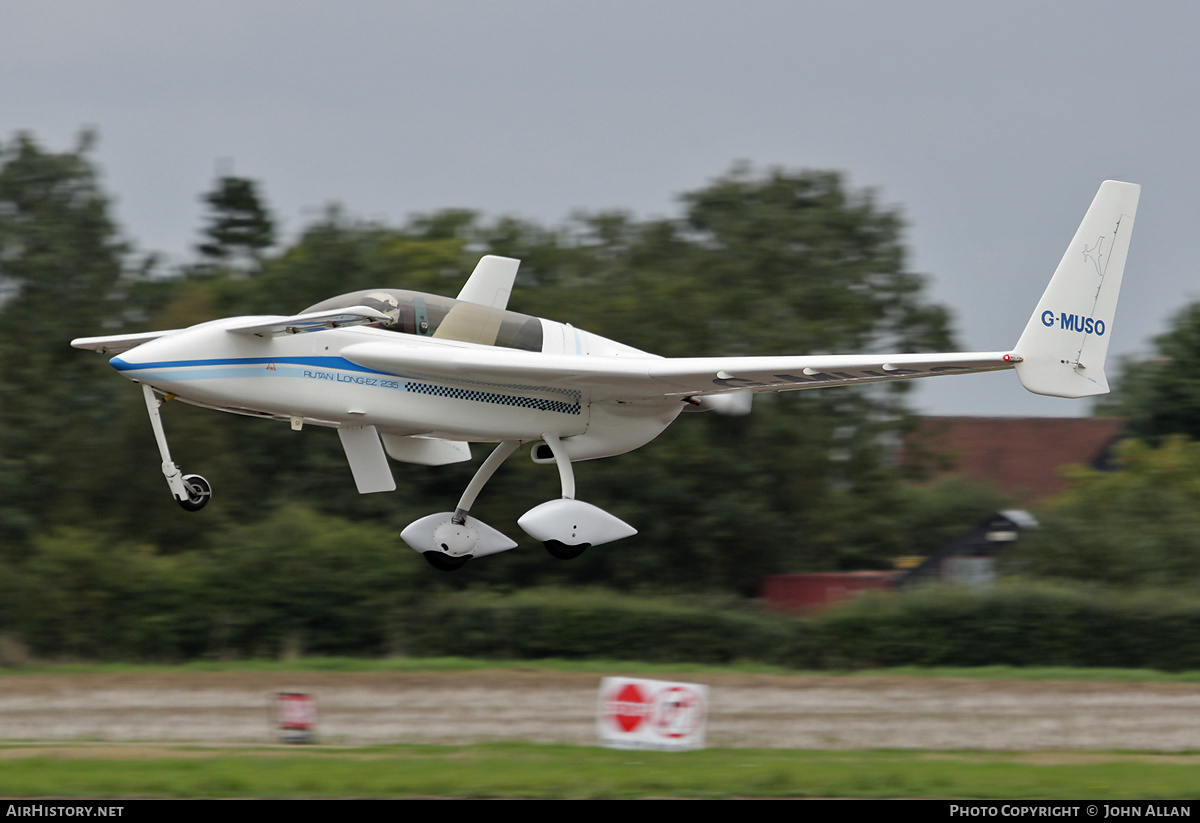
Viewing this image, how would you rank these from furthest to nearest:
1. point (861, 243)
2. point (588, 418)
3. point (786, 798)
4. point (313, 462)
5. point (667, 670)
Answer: point (861, 243) < point (313, 462) < point (667, 670) < point (588, 418) < point (786, 798)

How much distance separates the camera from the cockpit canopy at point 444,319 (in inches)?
642

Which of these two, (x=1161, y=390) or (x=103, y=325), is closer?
(x=103, y=325)

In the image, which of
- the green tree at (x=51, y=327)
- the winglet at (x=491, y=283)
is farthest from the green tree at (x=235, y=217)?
the winglet at (x=491, y=283)

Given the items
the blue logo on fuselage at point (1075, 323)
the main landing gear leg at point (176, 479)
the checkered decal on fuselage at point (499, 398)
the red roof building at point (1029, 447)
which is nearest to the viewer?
the main landing gear leg at point (176, 479)

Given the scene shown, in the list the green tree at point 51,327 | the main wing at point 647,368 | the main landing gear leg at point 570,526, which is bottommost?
the main landing gear leg at point 570,526

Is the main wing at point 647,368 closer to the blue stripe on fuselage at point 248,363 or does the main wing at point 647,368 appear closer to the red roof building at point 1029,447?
the blue stripe on fuselage at point 248,363

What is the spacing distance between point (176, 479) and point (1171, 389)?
4618 cm

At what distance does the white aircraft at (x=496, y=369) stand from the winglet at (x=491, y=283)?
146 centimetres

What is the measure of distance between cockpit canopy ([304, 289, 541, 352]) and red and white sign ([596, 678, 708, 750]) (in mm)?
4965

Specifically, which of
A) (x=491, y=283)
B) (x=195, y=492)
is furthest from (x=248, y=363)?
(x=491, y=283)

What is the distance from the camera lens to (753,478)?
39.5 metres
